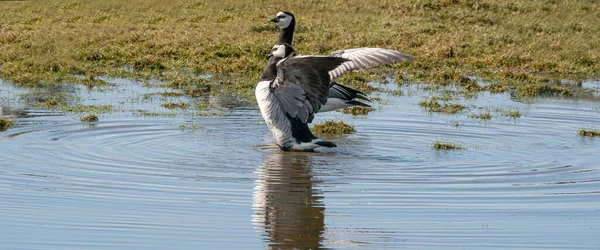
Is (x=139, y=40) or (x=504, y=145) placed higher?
(x=139, y=40)

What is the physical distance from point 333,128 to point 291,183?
3.49m

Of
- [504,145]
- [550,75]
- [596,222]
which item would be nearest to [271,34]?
[550,75]

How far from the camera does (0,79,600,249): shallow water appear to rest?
7.28 m

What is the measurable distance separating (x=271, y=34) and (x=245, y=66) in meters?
4.09

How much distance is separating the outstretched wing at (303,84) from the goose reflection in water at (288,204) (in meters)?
0.57

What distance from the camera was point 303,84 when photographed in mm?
10570

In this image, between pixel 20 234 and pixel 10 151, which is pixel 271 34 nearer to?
pixel 10 151

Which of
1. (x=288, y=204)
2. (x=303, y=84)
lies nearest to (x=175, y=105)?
(x=303, y=84)

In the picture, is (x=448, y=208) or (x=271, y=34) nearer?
(x=448, y=208)

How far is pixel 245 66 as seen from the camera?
19.5 meters

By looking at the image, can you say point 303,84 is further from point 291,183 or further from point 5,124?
point 5,124

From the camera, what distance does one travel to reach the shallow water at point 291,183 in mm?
7281

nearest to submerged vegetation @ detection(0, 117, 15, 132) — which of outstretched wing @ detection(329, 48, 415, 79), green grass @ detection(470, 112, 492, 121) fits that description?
outstretched wing @ detection(329, 48, 415, 79)

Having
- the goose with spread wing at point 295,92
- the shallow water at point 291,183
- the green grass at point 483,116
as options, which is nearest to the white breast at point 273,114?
the goose with spread wing at point 295,92
